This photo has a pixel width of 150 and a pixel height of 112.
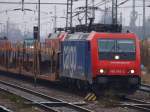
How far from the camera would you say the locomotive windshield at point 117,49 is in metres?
24.5

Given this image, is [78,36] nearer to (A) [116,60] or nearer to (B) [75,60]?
(B) [75,60]

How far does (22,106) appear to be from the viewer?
2081 cm

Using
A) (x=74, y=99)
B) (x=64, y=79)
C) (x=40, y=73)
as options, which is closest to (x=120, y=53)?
(x=74, y=99)

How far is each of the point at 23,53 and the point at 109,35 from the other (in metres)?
16.9

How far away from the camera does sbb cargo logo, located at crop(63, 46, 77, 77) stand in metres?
27.0

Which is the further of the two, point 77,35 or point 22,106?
point 77,35

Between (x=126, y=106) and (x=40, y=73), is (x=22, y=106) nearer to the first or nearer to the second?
(x=126, y=106)

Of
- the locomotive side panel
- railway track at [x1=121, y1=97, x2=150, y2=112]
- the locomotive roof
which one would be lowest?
railway track at [x1=121, y1=97, x2=150, y2=112]

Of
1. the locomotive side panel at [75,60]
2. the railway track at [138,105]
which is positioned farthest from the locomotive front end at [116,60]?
the railway track at [138,105]

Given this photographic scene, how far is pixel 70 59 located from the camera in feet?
90.8

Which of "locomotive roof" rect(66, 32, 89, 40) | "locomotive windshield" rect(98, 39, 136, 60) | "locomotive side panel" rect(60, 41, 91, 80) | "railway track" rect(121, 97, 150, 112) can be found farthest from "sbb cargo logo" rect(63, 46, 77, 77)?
"railway track" rect(121, 97, 150, 112)

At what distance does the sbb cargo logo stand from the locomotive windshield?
245cm

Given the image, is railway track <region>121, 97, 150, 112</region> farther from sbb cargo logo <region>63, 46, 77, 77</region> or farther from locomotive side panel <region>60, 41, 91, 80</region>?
sbb cargo logo <region>63, 46, 77, 77</region>

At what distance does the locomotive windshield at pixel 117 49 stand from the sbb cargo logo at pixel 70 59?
8.04 ft
